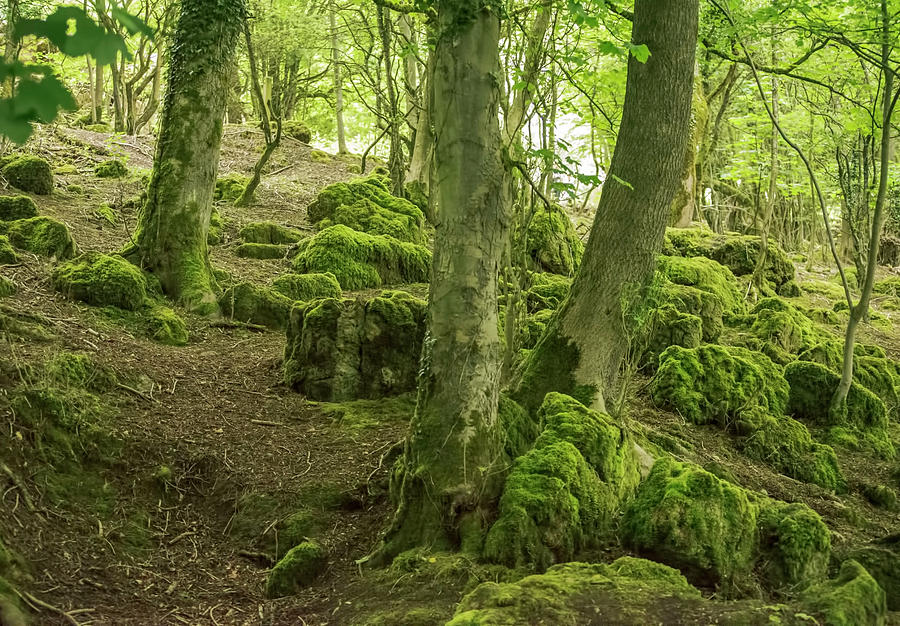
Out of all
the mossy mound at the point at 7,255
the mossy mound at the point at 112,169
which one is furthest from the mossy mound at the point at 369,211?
the mossy mound at the point at 7,255

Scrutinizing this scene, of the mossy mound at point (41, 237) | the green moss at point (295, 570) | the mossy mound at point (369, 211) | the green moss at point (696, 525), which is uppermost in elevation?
the mossy mound at point (369, 211)

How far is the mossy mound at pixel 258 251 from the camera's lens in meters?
10.4

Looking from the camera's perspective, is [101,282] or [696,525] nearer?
[696,525]

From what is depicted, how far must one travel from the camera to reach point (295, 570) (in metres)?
4.19

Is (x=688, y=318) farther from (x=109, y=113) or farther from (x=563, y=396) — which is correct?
(x=109, y=113)

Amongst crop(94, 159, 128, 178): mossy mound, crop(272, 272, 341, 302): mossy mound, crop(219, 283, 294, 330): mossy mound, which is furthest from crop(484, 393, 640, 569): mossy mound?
crop(94, 159, 128, 178): mossy mound

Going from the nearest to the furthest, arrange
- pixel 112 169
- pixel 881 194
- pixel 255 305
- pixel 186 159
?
pixel 881 194
pixel 186 159
pixel 255 305
pixel 112 169

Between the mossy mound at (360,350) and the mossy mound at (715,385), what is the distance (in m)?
2.74

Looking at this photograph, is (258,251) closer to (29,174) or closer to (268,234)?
(268,234)

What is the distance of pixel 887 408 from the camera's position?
8.55 m

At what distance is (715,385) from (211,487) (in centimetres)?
501

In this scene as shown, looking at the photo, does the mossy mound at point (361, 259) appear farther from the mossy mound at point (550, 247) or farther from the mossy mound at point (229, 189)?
the mossy mound at point (229, 189)

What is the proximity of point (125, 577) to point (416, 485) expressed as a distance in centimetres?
166

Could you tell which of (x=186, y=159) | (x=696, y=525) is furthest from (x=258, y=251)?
(x=696, y=525)
